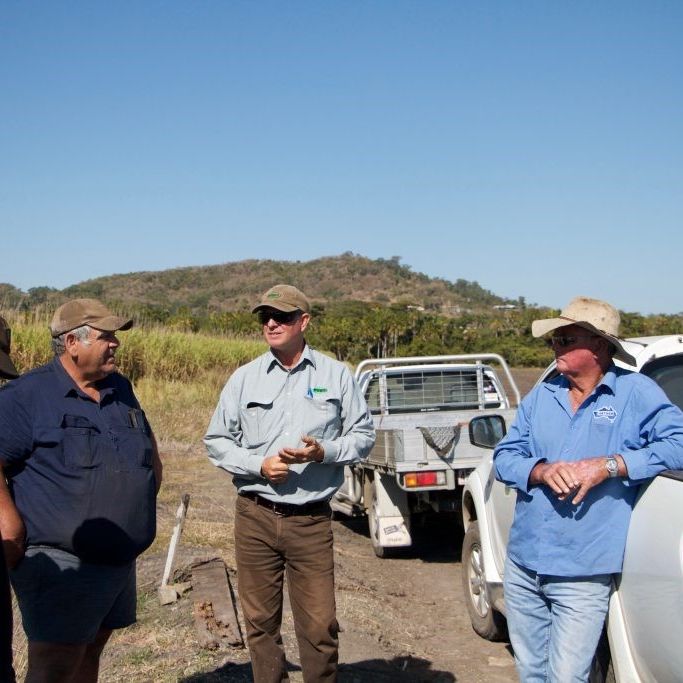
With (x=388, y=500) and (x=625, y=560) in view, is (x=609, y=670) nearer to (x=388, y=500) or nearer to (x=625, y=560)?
(x=625, y=560)

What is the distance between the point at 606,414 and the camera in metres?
3.47

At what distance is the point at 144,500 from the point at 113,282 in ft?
416

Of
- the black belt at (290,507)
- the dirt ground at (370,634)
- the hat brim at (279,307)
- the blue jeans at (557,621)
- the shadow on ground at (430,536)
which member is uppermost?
the hat brim at (279,307)

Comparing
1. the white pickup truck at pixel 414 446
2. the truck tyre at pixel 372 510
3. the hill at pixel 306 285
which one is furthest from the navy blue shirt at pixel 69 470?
the hill at pixel 306 285

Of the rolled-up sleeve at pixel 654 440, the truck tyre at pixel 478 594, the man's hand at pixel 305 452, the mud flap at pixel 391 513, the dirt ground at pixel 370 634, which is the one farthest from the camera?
the mud flap at pixel 391 513

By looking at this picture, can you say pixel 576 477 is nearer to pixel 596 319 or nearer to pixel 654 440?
pixel 654 440

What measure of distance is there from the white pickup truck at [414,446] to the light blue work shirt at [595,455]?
3846 millimetres

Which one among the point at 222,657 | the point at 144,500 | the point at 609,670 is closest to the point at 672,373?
the point at 609,670

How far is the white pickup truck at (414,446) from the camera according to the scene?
7.61m

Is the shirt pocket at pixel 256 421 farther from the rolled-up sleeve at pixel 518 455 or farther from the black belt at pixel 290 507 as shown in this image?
the rolled-up sleeve at pixel 518 455

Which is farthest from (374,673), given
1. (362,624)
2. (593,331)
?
(593,331)

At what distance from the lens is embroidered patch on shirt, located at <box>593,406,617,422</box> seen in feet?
11.4

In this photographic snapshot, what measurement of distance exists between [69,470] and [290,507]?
1169 mm

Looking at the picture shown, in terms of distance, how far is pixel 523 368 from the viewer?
4550 cm
